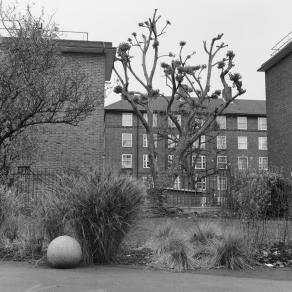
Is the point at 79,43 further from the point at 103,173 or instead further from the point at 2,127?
the point at 103,173

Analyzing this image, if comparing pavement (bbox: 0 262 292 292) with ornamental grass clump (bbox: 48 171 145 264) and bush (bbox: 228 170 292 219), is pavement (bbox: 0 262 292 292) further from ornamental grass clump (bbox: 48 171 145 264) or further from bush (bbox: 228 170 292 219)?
bush (bbox: 228 170 292 219)

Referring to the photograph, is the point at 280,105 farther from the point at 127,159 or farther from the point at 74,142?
the point at 127,159

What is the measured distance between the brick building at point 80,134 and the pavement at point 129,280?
13159 millimetres

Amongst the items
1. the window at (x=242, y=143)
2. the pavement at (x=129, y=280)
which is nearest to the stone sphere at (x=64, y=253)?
the pavement at (x=129, y=280)

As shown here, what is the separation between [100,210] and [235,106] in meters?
68.2

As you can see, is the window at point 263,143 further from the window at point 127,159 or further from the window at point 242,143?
the window at point 127,159

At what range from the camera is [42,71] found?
13.7 metres

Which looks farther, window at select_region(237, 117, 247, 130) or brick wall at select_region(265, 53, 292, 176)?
window at select_region(237, 117, 247, 130)

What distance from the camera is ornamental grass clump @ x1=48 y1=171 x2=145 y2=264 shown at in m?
8.82

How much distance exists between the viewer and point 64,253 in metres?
8.37

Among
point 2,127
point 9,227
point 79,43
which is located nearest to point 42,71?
point 2,127

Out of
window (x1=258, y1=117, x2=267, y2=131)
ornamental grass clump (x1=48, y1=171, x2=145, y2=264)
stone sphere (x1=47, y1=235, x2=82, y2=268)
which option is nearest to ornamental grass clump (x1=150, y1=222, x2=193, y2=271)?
ornamental grass clump (x1=48, y1=171, x2=145, y2=264)

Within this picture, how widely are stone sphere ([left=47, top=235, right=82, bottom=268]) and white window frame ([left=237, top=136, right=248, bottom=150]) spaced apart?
66.7 meters

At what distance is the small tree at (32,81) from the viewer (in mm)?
13148
